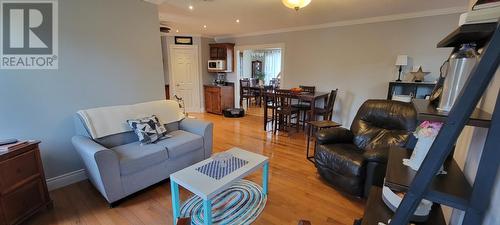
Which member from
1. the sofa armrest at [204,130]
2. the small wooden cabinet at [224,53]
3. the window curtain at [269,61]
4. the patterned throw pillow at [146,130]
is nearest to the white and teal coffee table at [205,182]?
the sofa armrest at [204,130]

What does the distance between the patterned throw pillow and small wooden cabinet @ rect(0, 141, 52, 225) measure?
863 millimetres

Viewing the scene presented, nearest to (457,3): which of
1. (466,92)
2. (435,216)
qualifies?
(435,216)

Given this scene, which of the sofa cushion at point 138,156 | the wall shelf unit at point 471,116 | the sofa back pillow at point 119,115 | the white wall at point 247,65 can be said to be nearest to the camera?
the wall shelf unit at point 471,116

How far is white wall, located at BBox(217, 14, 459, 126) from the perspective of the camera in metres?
3.59

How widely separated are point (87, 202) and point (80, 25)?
197 centimetres

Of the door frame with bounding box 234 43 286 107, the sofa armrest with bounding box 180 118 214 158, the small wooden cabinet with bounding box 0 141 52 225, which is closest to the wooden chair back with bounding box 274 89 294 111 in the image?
the door frame with bounding box 234 43 286 107

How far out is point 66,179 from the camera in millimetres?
2525

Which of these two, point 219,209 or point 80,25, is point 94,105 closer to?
point 80,25

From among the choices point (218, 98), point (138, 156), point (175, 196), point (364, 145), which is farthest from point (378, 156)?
point (218, 98)

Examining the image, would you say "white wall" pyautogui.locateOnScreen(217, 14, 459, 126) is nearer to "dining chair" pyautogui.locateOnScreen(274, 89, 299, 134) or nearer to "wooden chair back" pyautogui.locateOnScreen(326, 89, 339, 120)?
"wooden chair back" pyautogui.locateOnScreen(326, 89, 339, 120)

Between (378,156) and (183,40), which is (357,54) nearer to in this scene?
(378,156)

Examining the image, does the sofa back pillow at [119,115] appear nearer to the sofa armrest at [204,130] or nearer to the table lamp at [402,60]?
the sofa armrest at [204,130]

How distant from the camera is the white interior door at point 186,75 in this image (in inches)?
245

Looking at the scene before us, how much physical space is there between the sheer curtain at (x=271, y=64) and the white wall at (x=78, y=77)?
7.40 m
